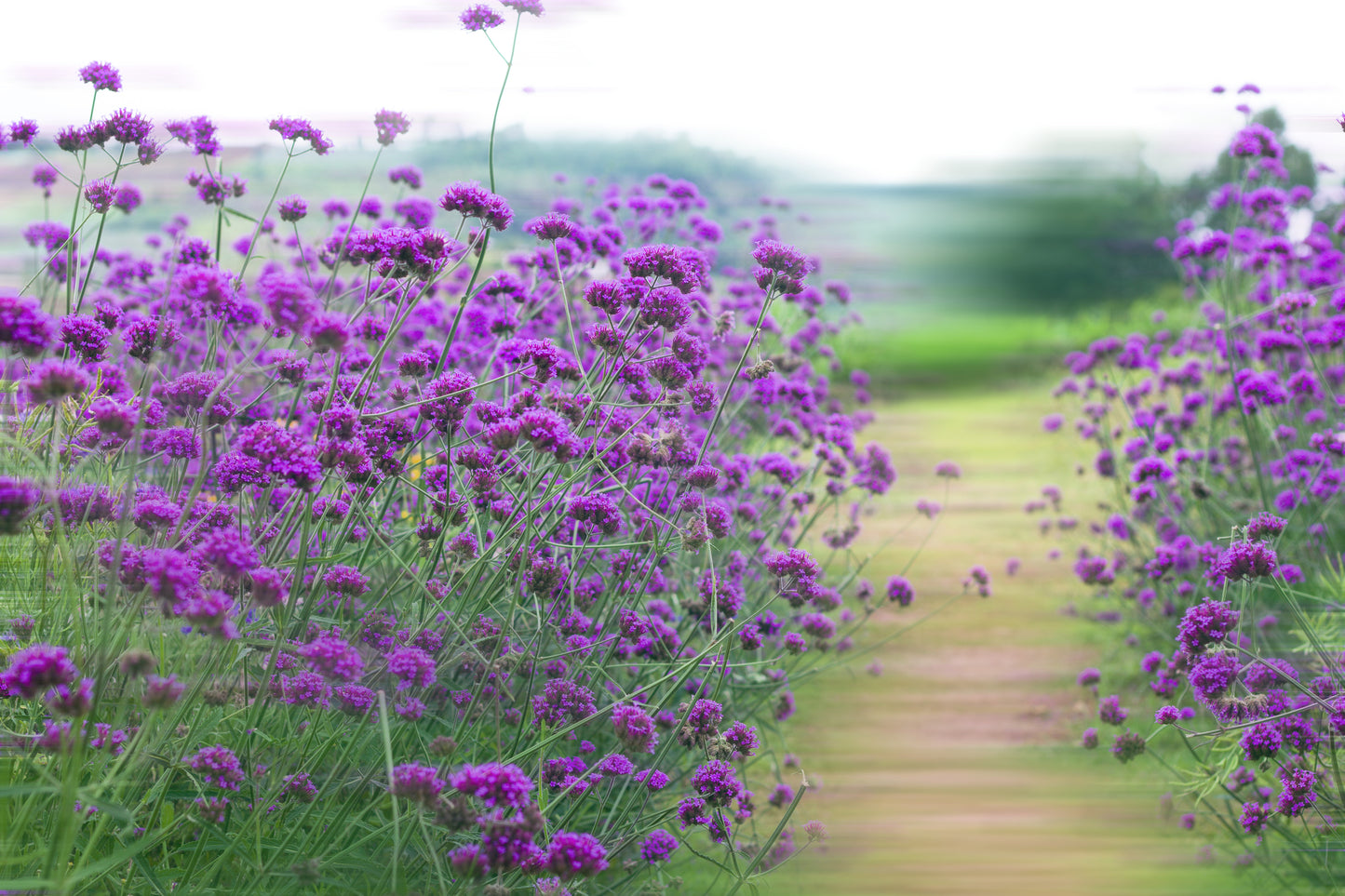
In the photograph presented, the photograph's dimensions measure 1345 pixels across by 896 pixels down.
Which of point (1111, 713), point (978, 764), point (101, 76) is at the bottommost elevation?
point (978, 764)

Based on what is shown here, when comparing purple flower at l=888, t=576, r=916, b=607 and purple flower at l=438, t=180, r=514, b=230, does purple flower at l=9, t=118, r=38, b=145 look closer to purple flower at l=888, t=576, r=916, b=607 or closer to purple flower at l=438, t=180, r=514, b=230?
purple flower at l=438, t=180, r=514, b=230

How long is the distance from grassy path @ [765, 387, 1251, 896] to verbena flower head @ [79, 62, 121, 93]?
2.70m

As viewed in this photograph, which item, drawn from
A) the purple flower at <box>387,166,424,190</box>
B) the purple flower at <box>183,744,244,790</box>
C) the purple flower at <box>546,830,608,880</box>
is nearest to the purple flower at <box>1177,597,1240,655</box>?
the purple flower at <box>546,830,608,880</box>

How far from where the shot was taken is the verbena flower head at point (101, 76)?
2527 mm

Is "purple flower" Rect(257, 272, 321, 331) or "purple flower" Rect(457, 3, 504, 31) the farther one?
"purple flower" Rect(457, 3, 504, 31)

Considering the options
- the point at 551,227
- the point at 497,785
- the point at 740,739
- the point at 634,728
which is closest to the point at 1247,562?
the point at 740,739

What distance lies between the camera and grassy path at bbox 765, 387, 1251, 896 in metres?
2.96

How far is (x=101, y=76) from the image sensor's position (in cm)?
254

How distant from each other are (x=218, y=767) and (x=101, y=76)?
1790 millimetres

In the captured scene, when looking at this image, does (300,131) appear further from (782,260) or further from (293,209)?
(782,260)

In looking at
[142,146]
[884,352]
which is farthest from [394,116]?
[884,352]

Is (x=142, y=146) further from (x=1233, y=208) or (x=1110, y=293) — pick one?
(x=1110, y=293)

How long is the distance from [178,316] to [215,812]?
5.64 ft

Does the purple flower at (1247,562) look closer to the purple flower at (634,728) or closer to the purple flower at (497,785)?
the purple flower at (634,728)
